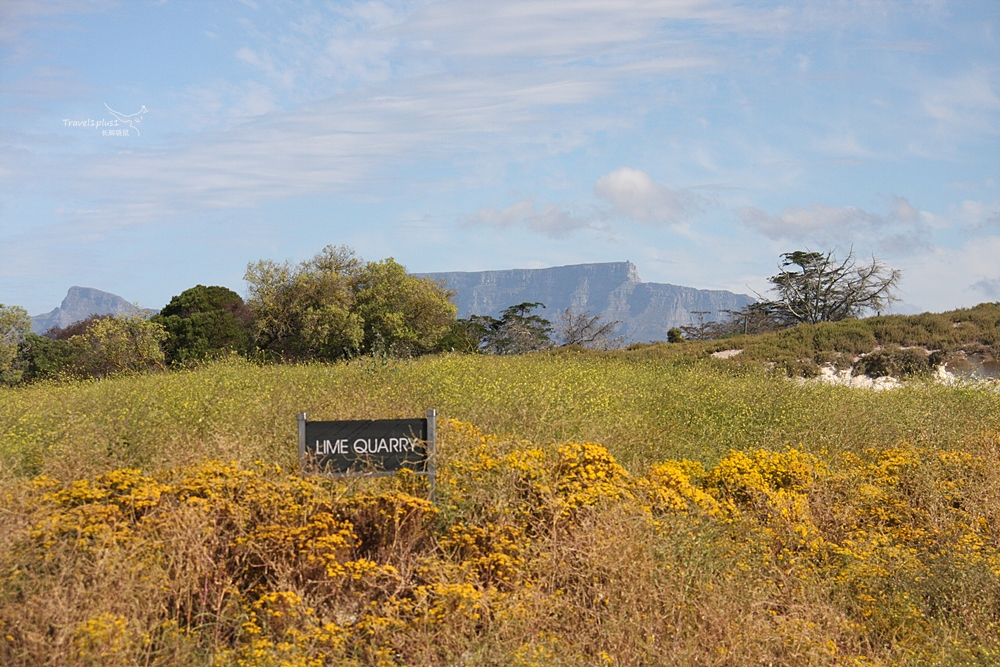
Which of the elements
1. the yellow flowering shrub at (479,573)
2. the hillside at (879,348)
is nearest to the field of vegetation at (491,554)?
the yellow flowering shrub at (479,573)

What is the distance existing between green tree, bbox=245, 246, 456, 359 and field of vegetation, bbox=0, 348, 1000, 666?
16729mm

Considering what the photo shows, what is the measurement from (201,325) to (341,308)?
4778mm

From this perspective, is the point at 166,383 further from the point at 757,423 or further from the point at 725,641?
the point at 725,641

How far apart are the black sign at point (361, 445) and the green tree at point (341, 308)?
17607 mm

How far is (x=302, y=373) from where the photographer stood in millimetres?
11227

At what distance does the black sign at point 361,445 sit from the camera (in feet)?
18.0

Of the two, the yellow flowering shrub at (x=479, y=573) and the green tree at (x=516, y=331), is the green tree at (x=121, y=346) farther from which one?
the green tree at (x=516, y=331)

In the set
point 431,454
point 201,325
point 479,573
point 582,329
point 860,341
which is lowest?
point 479,573

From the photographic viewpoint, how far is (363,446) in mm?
5512

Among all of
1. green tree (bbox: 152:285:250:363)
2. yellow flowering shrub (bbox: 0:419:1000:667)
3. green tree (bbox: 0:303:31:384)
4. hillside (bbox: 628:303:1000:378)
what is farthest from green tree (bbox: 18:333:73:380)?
yellow flowering shrub (bbox: 0:419:1000:667)

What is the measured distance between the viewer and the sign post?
5488 millimetres

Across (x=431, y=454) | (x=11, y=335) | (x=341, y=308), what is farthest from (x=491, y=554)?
(x=11, y=335)

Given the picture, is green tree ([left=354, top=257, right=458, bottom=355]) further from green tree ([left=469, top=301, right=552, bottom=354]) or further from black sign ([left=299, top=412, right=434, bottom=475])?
black sign ([left=299, top=412, right=434, bottom=475])

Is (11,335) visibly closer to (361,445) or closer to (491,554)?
(361,445)
